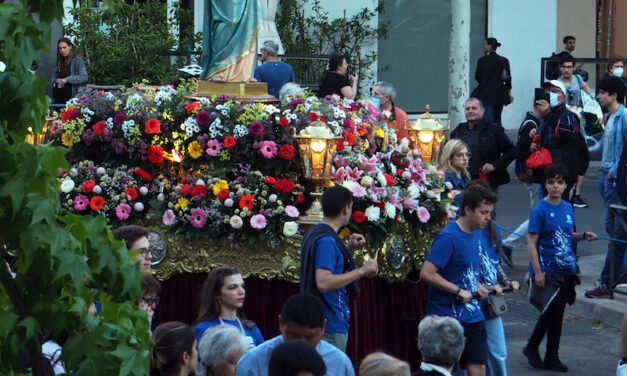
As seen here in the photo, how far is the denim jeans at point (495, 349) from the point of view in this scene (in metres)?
8.10

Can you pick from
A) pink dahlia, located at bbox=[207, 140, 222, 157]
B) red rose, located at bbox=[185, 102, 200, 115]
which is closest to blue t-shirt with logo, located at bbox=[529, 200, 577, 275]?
pink dahlia, located at bbox=[207, 140, 222, 157]

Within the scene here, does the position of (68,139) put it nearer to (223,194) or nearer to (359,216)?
(223,194)

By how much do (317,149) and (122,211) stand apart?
1.65 metres

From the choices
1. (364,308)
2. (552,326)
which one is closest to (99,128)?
(364,308)

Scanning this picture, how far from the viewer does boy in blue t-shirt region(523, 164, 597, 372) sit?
9.36 meters

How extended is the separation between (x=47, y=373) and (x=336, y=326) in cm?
383

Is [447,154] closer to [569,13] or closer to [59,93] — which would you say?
[59,93]

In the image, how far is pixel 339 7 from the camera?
22828mm

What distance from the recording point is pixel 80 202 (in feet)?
30.9

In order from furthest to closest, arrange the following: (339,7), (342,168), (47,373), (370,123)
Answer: (339,7), (370,123), (342,168), (47,373)

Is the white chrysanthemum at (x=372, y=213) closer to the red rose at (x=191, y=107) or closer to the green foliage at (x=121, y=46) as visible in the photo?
the red rose at (x=191, y=107)

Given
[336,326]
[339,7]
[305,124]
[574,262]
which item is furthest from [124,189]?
[339,7]

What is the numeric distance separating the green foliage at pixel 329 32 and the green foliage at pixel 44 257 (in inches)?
733

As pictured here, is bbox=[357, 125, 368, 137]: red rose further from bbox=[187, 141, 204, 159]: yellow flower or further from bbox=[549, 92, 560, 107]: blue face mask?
bbox=[549, 92, 560, 107]: blue face mask
